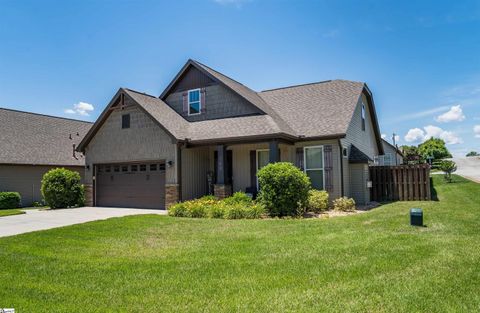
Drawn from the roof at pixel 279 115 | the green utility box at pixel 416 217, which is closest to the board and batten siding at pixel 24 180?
the roof at pixel 279 115

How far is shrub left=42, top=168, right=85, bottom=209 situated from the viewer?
18875 millimetres

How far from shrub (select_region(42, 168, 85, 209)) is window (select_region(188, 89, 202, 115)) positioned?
24.7 feet

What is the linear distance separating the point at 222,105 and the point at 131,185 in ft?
20.9

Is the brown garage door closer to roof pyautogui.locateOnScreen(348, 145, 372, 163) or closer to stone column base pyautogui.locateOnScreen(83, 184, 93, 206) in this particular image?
stone column base pyautogui.locateOnScreen(83, 184, 93, 206)

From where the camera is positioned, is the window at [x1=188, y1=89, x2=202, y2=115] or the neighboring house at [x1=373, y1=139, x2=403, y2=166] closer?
the window at [x1=188, y1=89, x2=202, y2=115]

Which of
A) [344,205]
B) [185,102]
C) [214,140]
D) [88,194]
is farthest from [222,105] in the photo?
[88,194]

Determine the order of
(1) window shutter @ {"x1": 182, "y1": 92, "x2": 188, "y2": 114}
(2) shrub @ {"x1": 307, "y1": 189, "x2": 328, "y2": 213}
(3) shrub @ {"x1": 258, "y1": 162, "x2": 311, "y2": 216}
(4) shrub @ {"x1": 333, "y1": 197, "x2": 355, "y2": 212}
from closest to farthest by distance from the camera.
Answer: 1. (3) shrub @ {"x1": 258, "y1": 162, "x2": 311, "y2": 216}
2. (2) shrub @ {"x1": 307, "y1": 189, "x2": 328, "y2": 213}
3. (4) shrub @ {"x1": 333, "y1": 197, "x2": 355, "y2": 212}
4. (1) window shutter @ {"x1": 182, "y1": 92, "x2": 188, "y2": 114}

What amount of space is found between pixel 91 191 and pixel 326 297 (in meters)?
17.9

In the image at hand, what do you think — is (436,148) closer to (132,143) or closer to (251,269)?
(132,143)

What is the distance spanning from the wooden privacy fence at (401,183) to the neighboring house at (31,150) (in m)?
19.7

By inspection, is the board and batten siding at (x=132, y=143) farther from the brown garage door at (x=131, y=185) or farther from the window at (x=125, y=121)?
the brown garage door at (x=131, y=185)

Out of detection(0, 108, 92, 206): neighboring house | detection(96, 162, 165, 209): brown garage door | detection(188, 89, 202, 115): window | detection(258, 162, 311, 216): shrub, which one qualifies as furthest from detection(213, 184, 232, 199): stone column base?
detection(0, 108, 92, 206): neighboring house

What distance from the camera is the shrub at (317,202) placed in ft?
46.2

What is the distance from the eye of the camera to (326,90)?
19625 mm
